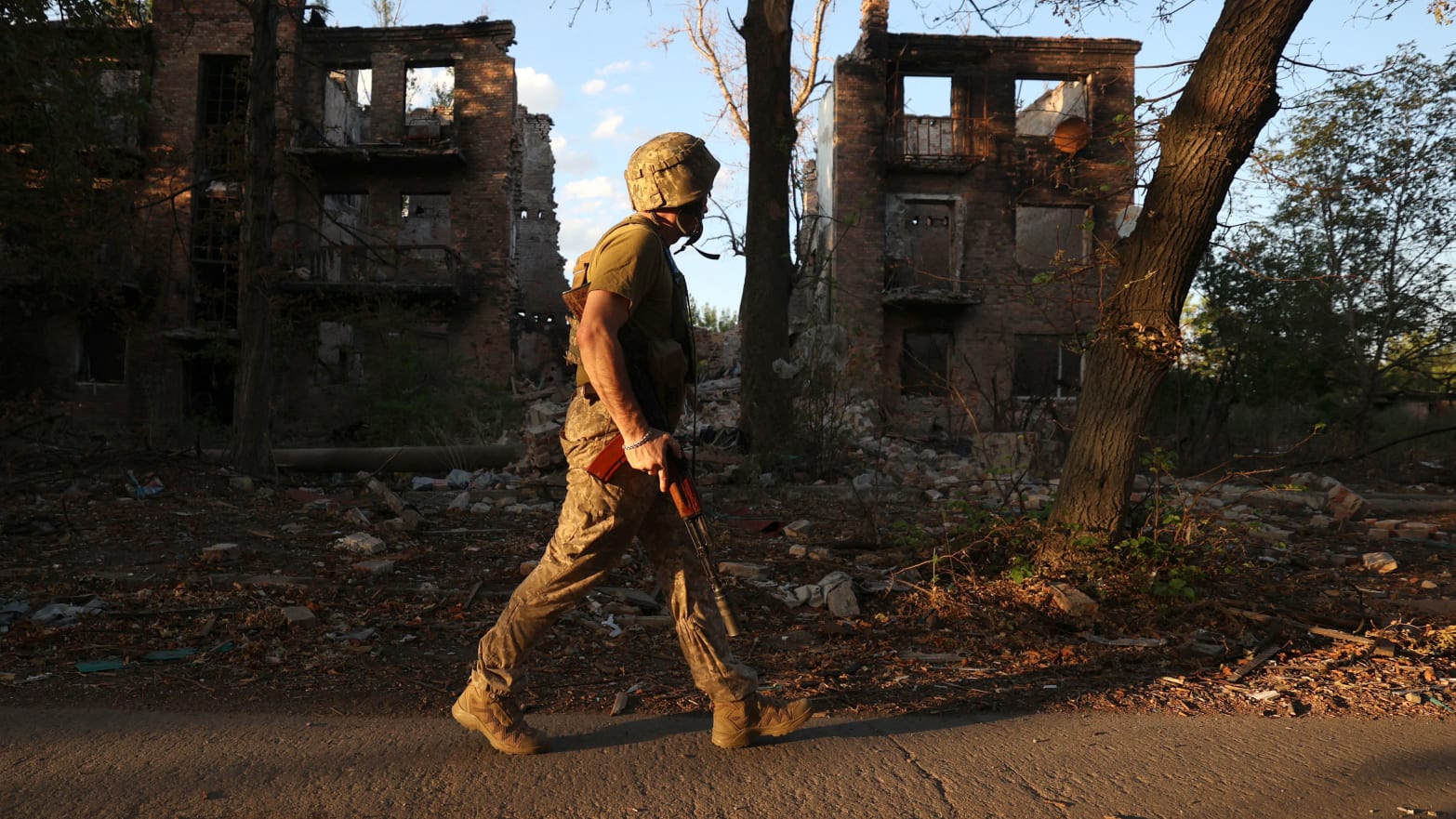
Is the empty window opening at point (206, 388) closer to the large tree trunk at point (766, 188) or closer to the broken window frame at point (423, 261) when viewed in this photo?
the broken window frame at point (423, 261)

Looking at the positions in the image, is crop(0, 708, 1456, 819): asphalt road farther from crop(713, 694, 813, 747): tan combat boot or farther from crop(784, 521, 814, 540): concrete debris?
crop(784, 521, 814, 540): concrete debris

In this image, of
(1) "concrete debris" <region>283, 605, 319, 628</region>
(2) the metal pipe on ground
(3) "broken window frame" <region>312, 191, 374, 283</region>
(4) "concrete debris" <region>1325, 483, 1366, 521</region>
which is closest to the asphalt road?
(1) "concrete debris" <region>283, 605, 319, 628</region>

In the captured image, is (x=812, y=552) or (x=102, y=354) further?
(x=102, y=354)

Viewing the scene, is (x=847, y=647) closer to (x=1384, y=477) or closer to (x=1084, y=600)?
(x=1084, y=600)

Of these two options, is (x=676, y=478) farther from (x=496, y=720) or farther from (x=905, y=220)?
(x=905, y=220)

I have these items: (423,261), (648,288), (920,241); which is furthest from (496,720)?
(920,241)

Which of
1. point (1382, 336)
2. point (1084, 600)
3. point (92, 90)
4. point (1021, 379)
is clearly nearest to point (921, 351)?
point (1021, 379)

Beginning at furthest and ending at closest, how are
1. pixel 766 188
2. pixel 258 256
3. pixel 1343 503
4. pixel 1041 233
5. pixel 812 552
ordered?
1. pixel 1041 233
2. pixel 766 188
3. pixel 258 256
4. pixel 1343 503
5. pixel 812 552

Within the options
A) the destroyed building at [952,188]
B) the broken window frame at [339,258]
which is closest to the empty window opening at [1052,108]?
the destroyed building at [952,188]

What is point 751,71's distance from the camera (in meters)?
10.6

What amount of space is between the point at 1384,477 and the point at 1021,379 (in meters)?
11.0

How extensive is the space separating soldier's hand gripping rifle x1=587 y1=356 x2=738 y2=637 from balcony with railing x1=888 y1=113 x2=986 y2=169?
21456 mm

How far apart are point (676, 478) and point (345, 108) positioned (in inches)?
1046

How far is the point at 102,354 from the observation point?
22.0 m
